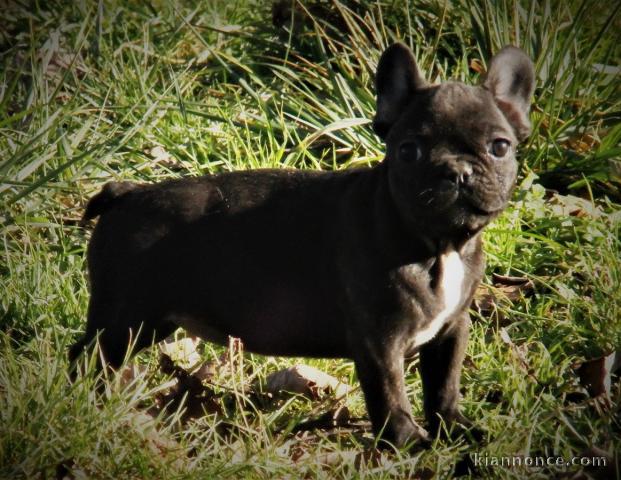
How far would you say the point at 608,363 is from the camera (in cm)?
469

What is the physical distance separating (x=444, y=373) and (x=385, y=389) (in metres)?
0.43

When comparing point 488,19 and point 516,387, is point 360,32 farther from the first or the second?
point 516,387

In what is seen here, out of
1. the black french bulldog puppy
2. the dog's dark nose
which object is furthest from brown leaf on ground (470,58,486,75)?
the dog's dark nose

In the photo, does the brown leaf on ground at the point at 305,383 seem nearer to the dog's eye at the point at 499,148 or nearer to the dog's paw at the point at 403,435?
the dog's paw at the point at 403,435

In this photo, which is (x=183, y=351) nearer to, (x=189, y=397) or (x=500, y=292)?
(x=189, y=397)

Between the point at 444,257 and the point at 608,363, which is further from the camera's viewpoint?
the point at 608,363

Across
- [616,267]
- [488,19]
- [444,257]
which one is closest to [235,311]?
[444,257]

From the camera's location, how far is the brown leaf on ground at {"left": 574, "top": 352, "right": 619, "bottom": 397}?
4.54m

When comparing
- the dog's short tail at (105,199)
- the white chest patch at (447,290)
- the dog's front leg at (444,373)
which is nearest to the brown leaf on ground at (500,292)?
the dog's front leg at (444,373)

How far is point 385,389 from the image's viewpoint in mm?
4219

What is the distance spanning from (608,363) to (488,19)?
9.47 ft

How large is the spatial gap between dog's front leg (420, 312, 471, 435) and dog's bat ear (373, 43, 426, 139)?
93 cm

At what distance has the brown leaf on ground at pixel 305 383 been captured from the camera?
513cm

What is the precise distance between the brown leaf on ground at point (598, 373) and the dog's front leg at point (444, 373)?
1.94 feet
